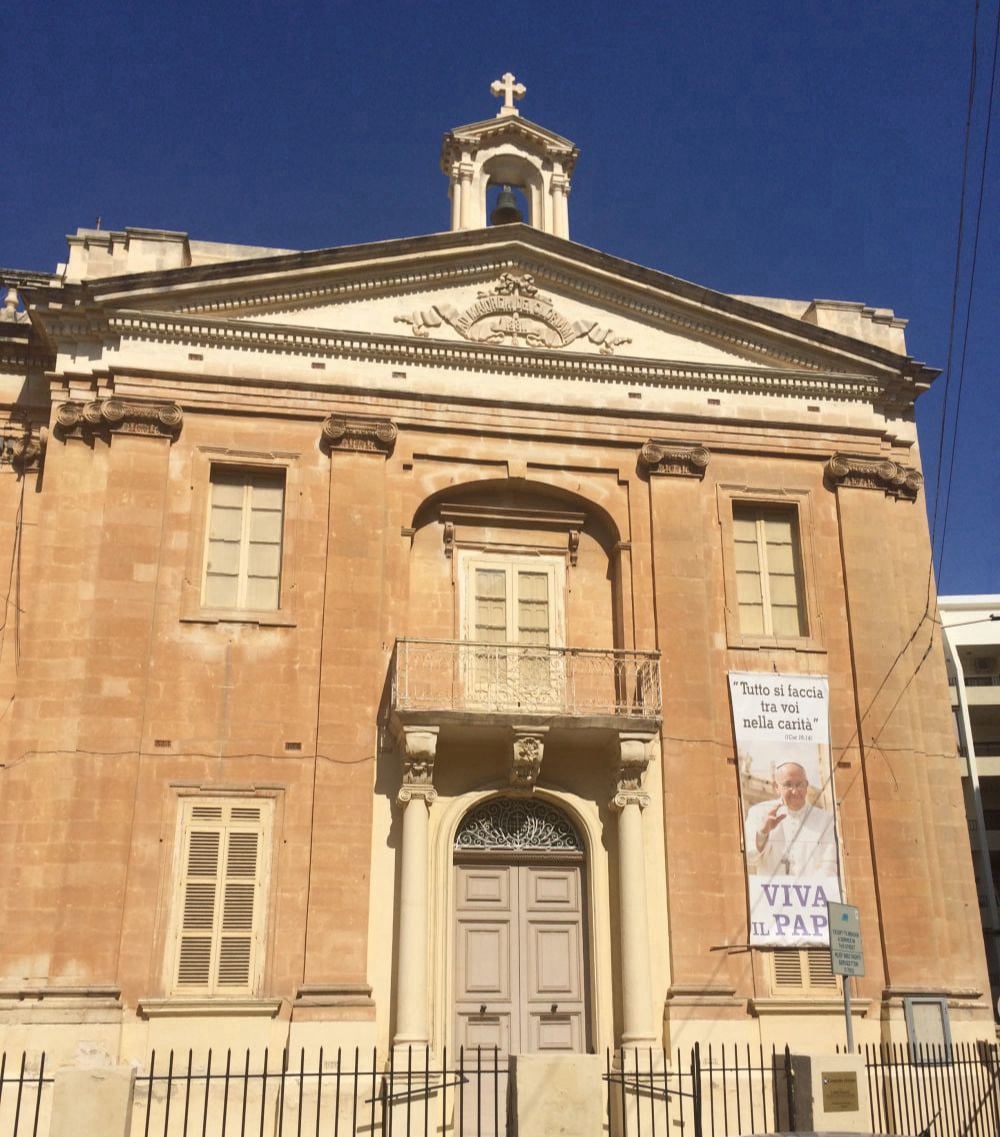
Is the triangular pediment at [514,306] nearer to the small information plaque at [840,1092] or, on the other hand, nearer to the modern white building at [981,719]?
the small information plaque at [840,1092]

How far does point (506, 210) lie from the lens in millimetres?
21109

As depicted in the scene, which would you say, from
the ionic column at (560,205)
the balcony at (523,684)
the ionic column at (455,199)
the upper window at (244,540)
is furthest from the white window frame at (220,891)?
the ionic column at (560,205)

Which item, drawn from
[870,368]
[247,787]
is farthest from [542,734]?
[870,368]

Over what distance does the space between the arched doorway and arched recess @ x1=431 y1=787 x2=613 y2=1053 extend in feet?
0.06

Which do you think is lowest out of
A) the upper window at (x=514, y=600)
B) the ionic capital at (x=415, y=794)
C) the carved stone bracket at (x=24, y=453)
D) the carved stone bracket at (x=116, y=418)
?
the ionic capital at (x=415, y=794)

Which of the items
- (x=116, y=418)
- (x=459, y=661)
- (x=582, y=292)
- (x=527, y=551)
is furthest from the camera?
(x=582, y=292)

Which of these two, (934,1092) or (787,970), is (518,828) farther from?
(934,1092)

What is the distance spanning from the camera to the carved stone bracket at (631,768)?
651 inches

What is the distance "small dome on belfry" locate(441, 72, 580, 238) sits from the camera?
2084cm

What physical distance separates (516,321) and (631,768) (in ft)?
23.2

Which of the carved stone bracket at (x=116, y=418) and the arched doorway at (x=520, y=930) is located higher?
the carved stone bracket at (x=116, y=418)

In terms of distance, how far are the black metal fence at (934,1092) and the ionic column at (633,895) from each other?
2.74 metres

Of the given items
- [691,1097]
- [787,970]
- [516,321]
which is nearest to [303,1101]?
[691,1097]

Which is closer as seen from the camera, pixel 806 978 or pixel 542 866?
pixel 806 978
